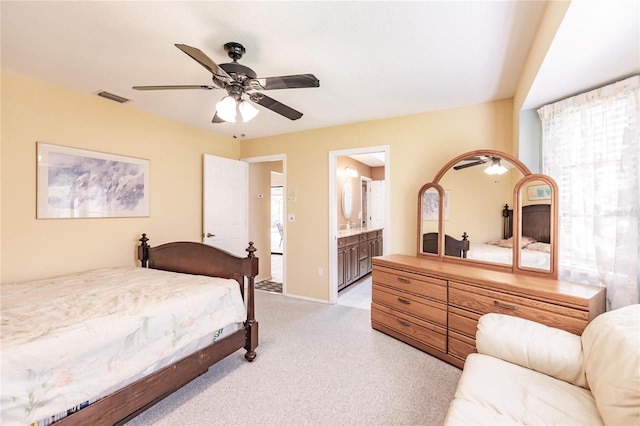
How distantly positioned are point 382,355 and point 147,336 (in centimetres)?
182

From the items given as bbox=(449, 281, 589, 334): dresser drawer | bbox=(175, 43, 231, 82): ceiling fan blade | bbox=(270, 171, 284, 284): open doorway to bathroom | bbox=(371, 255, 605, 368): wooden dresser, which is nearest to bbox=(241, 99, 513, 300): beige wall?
bbox=(371, 255, 605, 368): wooden dresser

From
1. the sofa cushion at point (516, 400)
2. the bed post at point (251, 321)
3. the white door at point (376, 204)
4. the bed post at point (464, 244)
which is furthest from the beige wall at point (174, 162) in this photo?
the white door at point (376, 204)

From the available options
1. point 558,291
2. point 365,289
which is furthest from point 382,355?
point 365,289

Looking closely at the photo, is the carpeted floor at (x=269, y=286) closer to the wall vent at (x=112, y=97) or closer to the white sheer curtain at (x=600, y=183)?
the wall vent at (x=112, y=97)

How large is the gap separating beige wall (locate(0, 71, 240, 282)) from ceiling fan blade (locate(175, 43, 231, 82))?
6.40 ft

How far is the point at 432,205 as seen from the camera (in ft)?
9.81

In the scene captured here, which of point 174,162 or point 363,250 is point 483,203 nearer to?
point 363,250

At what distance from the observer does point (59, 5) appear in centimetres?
160

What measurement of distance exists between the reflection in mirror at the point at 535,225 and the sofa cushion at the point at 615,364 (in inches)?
34.8

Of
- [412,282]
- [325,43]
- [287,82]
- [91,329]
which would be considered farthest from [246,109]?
[412,282]

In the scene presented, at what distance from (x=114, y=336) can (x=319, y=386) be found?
1.34 m

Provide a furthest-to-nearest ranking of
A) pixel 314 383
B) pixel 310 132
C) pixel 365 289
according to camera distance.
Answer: pixel 365 289 < pixel 310 132 < pixel 314 383

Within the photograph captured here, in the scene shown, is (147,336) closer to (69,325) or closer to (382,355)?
(69,325)

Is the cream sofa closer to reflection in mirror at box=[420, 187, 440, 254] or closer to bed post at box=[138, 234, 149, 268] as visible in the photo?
reflection in mirror at box=[420, 187, 440, 254]
